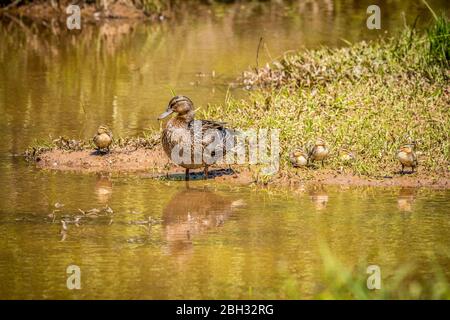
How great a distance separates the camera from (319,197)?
9.75m

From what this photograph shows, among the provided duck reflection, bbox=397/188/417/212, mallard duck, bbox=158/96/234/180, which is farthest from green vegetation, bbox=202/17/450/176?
mallard duck, bbox=158/96/234/180

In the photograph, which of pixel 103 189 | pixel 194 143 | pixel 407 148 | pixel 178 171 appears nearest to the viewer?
pixel 103 189

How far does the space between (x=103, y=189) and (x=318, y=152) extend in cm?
192

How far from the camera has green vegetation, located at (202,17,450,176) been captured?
1083 centimetres

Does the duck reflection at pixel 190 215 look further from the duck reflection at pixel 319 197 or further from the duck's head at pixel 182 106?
the duck's head at pixel 182 106

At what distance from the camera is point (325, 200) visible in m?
9.65

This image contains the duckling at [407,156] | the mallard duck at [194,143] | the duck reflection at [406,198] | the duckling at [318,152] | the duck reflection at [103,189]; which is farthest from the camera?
the duckling at [318,152]

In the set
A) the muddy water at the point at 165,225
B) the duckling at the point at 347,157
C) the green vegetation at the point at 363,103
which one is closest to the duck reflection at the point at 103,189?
the muddy water at the point at 165,225

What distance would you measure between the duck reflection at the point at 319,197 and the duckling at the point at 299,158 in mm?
392

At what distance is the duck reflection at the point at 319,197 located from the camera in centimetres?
949

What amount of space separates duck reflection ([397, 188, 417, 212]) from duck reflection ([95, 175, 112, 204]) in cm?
240

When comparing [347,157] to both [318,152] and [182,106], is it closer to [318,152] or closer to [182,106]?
[318,152]

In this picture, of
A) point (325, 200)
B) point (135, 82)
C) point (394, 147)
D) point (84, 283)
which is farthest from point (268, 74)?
point (84, 283)

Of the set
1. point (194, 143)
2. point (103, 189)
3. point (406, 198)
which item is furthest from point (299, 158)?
point (103, 189)
